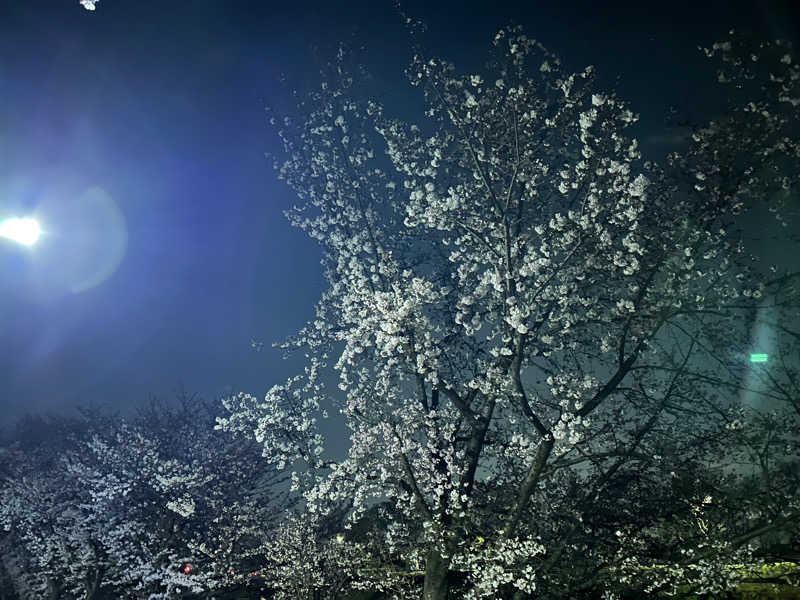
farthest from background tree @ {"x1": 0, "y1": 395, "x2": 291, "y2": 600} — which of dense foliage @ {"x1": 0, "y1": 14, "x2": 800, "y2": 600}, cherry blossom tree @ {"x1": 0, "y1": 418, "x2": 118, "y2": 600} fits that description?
dense foliage @ {"x1": 0, "y1": 14, "x2": 800, "y2": 600}

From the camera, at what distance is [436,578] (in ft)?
42.2

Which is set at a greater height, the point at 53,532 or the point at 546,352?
the point at 546,352

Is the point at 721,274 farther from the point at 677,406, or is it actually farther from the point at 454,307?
the point at 454,307

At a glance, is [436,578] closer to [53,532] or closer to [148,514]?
[148,514]

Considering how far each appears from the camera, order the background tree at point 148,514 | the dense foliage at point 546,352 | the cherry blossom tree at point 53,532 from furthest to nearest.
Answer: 1. the cherry blossom tree at point 53,532
2. the background tree at point 148,514
3. the dense foliage at point 546,352

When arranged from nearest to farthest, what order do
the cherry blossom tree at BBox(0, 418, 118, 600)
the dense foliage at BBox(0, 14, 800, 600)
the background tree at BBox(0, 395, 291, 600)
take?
the dense foliage at BBox(0, 14, 800, 600) < the background tree at BBox(0, 395, 291, 600) < the cherry blossom tree at BBox(0, 418, 118, 600)

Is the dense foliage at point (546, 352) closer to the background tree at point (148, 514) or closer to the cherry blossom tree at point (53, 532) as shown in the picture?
the background tree at point (148, 514)

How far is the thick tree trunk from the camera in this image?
12820 millimetres

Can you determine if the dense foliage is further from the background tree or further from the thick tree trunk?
the background tree

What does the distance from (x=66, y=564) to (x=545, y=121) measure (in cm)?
3358

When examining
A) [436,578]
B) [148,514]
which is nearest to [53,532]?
[148,514]

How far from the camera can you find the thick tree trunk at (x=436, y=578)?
1282 centimetres

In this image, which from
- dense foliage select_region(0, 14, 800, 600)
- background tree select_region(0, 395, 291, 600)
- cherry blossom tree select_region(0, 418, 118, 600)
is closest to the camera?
dense foliage select_region(0, 14, 800, 600)

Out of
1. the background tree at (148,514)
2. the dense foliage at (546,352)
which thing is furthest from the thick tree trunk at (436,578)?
the background tree at (148,514)
